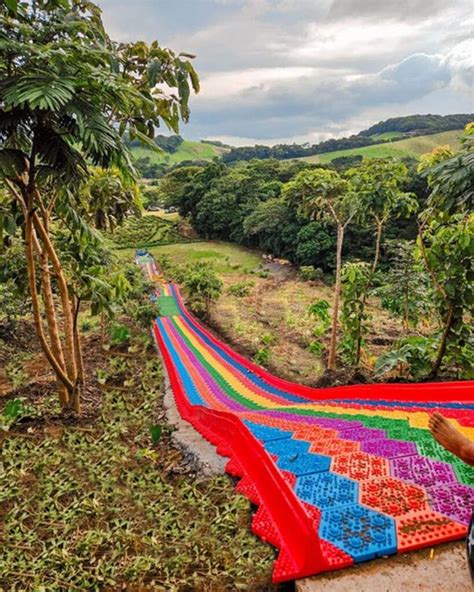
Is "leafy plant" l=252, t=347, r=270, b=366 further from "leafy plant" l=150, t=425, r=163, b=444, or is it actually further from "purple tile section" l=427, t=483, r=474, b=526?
"purple tile section" l=427, t=483, r=474, b=526

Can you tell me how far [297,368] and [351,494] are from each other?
9.19 metres

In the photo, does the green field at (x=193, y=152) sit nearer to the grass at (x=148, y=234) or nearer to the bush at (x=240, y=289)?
the grass at (x=148, y=234)

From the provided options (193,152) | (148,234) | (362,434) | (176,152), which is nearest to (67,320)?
(362,434)

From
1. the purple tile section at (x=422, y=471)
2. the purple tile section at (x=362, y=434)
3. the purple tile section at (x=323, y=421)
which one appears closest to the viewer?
the purple tile section at (x=422, y=471)

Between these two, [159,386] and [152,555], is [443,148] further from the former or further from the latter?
[159,386]

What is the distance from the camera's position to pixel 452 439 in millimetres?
1795

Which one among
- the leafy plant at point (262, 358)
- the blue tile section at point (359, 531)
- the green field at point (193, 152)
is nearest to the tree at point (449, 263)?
the blue tile section at point (359, 531)

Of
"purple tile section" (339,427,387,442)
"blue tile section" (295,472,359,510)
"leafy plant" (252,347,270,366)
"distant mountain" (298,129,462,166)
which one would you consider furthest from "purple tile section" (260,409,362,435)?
"distant mountain" (298,129,462,166)

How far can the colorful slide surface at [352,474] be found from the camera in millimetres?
1938

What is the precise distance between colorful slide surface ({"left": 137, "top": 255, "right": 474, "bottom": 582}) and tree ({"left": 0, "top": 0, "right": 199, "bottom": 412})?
8.44 feet

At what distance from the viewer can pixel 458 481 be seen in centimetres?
234

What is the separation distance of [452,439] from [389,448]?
1170 millimetres

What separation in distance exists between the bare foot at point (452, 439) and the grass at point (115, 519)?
107cm

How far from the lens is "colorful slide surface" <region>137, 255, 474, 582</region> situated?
1.94 meters
